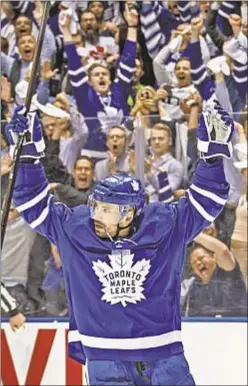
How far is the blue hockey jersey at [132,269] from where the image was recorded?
270 cm

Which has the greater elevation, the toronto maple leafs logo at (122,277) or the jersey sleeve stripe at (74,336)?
the toronto maple leafs logo at (122,277)

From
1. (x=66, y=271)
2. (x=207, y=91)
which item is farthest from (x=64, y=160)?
(x=66, y=271)

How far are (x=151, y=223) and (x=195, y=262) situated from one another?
1.35 metres

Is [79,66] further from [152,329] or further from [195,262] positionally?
[152,329]

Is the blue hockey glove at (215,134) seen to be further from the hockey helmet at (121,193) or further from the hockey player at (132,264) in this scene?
the hockey helmet at (121,193)

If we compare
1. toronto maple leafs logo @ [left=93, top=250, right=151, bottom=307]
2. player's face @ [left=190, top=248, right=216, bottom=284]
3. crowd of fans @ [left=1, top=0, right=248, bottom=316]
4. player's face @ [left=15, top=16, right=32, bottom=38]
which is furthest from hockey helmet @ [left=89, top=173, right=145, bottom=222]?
player's face @ [left=15, top=16, right=32, bottom=38]

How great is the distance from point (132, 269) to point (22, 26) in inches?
77.2

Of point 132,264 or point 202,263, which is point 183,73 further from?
point 132,264

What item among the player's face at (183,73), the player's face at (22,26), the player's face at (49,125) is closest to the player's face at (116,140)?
the player's face at (49,125)

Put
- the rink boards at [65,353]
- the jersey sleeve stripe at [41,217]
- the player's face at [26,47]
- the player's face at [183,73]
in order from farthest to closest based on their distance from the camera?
the player's face at [26,47], the player's face at [183,73], the rink boards at [65,353], the jersey sleeve stripe at [41,217]

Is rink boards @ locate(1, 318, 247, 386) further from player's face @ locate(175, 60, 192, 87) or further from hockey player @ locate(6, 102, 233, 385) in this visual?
hockey player @ locate(6, 102, 233, 385)

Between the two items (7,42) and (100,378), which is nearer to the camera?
(100,378)

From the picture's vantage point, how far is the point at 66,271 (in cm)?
277

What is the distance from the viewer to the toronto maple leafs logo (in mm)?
2701
